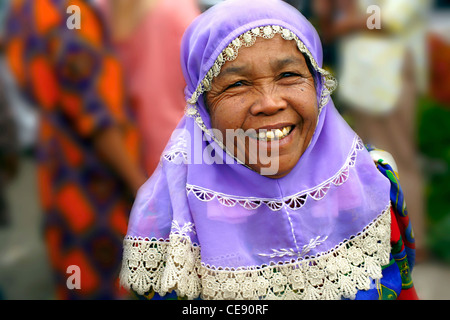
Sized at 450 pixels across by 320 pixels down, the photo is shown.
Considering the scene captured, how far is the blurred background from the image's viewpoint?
139cm

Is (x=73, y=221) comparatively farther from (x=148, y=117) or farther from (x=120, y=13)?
(x=120, y=13)

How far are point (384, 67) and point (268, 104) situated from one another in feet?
4.54

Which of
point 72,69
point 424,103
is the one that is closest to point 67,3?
point 72,69

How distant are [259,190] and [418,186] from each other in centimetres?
193

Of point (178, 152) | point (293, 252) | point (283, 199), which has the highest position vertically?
point (178, 152)

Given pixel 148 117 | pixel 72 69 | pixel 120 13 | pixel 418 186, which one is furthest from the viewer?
pixel 418 186

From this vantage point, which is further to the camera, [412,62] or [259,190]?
[412,62]

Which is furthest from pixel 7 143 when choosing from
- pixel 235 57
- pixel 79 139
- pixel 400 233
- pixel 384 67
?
pixel 384 67

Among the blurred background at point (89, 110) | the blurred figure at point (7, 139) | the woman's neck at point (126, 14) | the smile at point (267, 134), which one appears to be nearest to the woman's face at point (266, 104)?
the smile at point (267, 134)

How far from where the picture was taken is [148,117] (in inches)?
72.1

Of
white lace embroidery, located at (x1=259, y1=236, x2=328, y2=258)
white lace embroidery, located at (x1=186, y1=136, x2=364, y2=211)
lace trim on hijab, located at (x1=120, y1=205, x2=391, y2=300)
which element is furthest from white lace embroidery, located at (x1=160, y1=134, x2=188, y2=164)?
white lace embroidery, located at (x1=259, y1=236, x2=328, y2=258)

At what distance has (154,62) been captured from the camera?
1.77 meters

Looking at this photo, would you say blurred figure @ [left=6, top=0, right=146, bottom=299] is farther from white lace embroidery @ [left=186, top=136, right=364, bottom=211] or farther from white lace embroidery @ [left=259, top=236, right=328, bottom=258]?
white lace embroidery @ [left=259, top=236, right=328, bottom=258]
